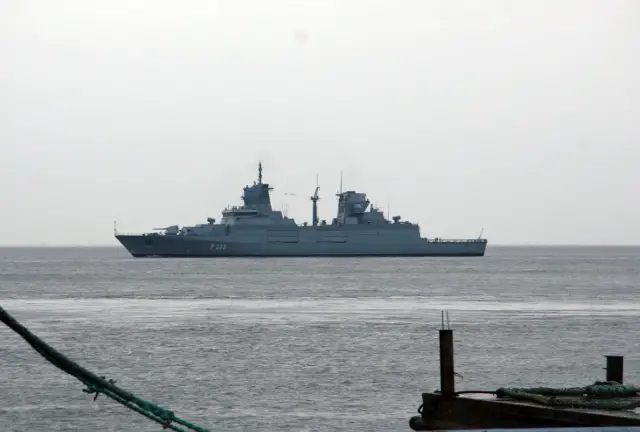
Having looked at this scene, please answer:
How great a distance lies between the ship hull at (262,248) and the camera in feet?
444

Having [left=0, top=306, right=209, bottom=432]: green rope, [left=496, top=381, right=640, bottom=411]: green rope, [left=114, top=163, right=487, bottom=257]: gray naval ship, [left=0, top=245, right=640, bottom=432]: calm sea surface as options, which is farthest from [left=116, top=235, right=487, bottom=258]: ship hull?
[left=0, top=306, right=209, bottom=432]: green rope

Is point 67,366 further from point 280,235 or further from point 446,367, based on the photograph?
point 280,235

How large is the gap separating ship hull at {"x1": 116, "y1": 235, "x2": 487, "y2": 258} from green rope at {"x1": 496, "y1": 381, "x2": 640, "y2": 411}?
121 metres

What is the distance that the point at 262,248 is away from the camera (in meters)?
136

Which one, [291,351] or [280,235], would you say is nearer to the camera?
[291,351]

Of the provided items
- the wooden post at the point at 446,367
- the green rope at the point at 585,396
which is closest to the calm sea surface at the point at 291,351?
the wooden post at the point at 446,367

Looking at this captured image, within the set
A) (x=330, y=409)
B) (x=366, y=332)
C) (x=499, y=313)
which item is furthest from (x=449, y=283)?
(x=330, y=409)

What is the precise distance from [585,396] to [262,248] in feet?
402

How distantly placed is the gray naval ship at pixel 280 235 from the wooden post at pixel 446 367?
4627 inches

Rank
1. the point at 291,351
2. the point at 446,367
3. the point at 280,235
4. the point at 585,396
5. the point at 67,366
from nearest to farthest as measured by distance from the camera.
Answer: the point at 67,366
the point at 585,396
the point at 446,367
the point at 291,351
the point at 280,235

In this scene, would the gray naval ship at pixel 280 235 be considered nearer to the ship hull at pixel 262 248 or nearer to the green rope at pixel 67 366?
the ship hull at pixel 262 248

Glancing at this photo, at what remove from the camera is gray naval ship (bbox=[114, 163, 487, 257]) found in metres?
134

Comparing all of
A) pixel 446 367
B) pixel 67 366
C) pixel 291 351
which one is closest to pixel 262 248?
pixel 291 351

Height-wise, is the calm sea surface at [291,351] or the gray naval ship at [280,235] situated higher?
the gray naval ship at [280,235]
